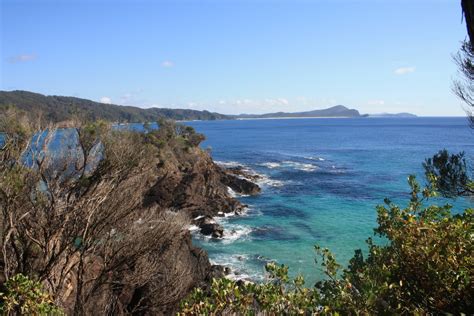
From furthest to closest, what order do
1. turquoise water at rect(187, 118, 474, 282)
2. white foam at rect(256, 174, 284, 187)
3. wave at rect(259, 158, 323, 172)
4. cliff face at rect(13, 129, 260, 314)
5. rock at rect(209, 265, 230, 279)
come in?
wave at rect(259, 158, 323, 172)
white foam at rect(256, 174, 284, 187)
turquoise water at rect(187, 118, 474, 282)
rock at rect(209, 265, 230, 279)
cliff face at rect(13, 129, 260, 314)

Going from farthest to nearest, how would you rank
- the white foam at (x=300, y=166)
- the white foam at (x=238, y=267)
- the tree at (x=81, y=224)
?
the white foam at (x=300, y=166)
the white foam at (x=238, y=267)
the tree at (x=81, y=224)

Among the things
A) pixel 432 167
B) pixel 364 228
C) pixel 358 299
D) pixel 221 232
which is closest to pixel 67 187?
pixel 358 299

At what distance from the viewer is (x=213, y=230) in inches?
1252

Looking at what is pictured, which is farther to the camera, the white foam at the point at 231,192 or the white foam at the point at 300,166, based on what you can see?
the white foam at the point at 300,166

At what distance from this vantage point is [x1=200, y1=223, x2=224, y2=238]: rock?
1240 inches

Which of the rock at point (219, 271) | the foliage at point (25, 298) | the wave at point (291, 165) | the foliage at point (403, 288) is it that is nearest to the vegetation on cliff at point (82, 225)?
the foliage at point (25, 298)

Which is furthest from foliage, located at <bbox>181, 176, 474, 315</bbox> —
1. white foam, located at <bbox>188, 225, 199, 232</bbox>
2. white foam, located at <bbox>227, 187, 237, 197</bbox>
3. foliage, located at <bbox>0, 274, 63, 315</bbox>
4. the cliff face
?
white foam, located at <bbox>227, 187, 237, 197</bbox>

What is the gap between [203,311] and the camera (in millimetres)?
4793

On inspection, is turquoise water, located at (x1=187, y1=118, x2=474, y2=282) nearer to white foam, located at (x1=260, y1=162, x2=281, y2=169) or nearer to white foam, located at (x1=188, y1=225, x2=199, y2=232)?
white foam, located at (x1=260, y1=162, x2=281, y2=169)

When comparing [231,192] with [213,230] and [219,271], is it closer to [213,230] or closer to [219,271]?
[213,230]

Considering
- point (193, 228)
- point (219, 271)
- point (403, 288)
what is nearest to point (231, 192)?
point (193, 228)

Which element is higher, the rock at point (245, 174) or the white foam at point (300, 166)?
the white foam at point (300, 166)

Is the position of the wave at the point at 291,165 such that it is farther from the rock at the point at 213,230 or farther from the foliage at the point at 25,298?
the foliage at the point at 25,298

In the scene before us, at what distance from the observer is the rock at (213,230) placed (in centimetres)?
3148
